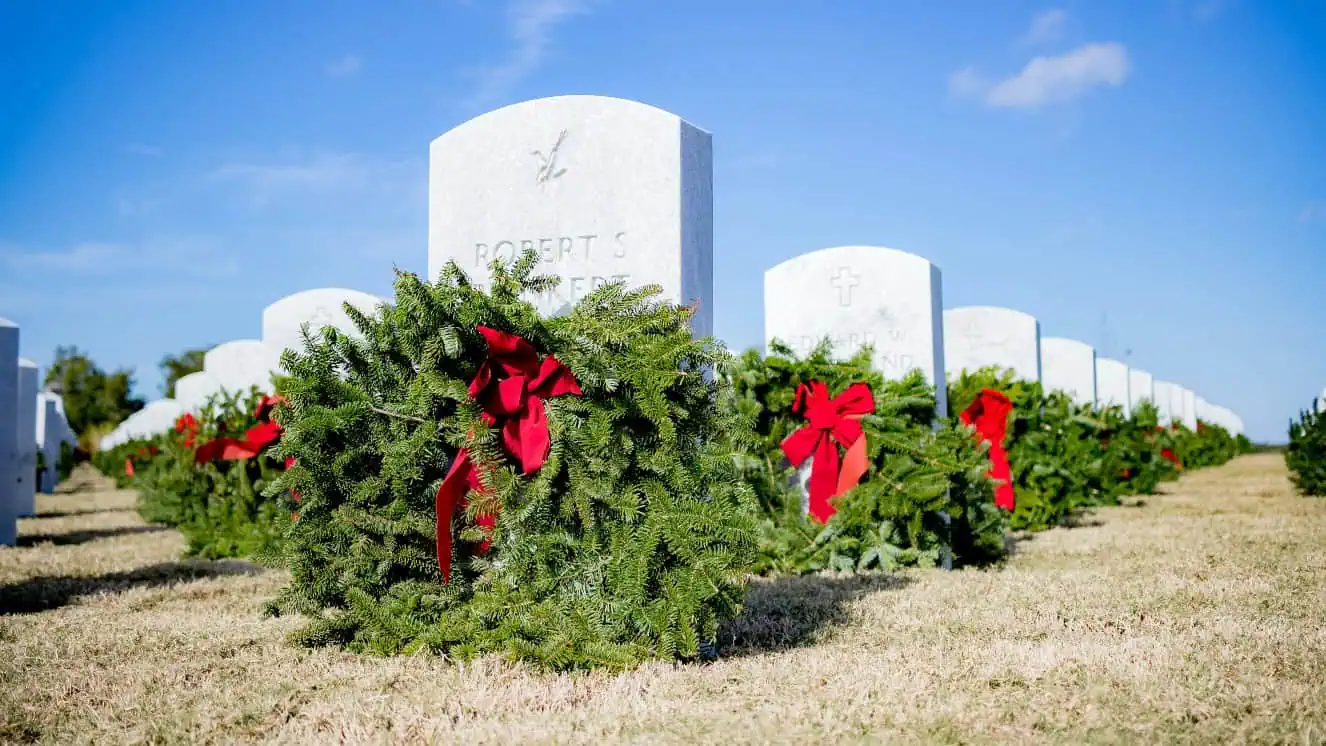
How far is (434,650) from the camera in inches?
162

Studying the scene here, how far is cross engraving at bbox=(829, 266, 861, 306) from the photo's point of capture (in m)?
9.03

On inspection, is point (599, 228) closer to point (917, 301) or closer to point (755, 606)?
point (755, 606)

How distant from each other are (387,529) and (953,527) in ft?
15.3

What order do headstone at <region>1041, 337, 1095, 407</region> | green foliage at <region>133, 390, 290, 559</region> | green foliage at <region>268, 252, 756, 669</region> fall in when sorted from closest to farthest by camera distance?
green foliage at <region>268, 252, 756, 669</region>
green foliage at <region>133, 390, 290, 559</region>
headstone at <region>1041, 337, 1095, 407</region>

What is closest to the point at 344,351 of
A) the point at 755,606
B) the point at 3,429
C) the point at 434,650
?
the point at 434,650

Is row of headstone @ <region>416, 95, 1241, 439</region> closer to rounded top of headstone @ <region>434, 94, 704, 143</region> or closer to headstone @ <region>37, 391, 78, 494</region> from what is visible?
rounded top of headstone @ <region>434, 94, 704, 143</region>

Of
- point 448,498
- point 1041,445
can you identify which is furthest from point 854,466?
A: point 1041,445

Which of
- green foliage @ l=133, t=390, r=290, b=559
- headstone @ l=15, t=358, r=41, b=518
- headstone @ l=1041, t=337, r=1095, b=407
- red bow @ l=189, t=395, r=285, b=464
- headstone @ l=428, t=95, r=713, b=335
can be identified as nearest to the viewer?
headstone @ l=428, t=95, r=713, b=335

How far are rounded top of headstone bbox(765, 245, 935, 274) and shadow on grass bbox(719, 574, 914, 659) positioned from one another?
3.17 m

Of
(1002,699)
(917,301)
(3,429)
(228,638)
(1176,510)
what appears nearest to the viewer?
(1002,699)

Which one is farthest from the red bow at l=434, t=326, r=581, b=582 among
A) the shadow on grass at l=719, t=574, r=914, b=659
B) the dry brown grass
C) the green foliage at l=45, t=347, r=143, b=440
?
the green foliage at l=45, t=347, r=143, b=440

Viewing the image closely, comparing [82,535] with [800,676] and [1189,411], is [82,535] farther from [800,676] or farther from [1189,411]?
[1189,411]

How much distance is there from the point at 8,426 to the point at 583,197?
8.03m

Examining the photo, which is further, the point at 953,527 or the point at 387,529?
the point at 953,527
